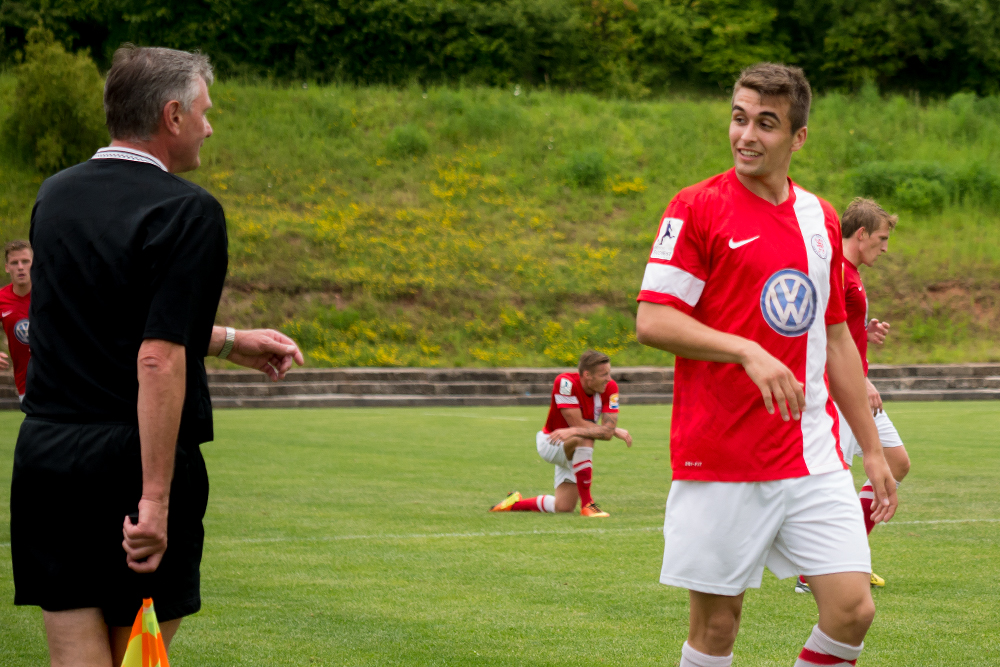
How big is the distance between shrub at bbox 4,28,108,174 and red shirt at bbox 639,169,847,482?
3160cm

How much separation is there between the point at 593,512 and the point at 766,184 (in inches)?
242

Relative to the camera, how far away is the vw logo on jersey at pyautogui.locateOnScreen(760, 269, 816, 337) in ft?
11.8

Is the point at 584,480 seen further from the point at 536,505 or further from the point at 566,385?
the point at 566,385

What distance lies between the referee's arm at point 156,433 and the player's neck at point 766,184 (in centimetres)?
187

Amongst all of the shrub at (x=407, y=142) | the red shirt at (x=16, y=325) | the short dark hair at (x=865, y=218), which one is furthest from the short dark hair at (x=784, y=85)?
the shrub at (x=407, y=142)

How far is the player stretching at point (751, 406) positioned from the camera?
11.5 feet

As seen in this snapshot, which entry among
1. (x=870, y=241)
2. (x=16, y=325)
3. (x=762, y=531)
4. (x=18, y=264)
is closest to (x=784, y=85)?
(x=762, y=531)

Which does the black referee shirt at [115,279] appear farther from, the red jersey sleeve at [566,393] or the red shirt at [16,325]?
the red shirt at [16,325]

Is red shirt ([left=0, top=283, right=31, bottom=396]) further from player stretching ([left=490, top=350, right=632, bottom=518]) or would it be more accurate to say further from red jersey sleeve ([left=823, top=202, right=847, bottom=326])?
red jersey sleeve ([left=823, top=202, right=847, bottom=326])

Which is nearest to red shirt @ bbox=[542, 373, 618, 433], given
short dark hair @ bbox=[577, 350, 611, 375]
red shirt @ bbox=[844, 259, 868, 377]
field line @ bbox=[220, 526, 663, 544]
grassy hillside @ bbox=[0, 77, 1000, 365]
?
short dark hair @ bbox=[577, 350, 611, 375]

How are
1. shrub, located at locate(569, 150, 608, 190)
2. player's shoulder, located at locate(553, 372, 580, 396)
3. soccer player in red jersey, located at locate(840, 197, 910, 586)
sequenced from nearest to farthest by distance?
soccer player in red jersey, located at locate(840, 197, 910, 586) < player's shoulder, located at locate(553, 372, 580, 396) < shrub, located at locate(569, 150, 608, 190)

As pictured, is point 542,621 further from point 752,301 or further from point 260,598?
point 752,301

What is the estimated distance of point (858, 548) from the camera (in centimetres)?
352

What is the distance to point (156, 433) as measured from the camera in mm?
2836
